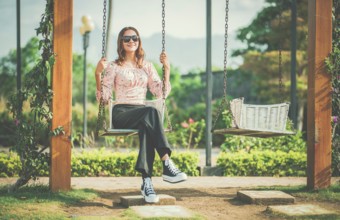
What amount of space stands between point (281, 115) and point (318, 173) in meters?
0.83

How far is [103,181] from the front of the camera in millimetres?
7512

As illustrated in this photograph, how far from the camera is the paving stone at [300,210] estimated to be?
16.1 ft

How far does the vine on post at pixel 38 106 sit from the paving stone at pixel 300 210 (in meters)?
2.45

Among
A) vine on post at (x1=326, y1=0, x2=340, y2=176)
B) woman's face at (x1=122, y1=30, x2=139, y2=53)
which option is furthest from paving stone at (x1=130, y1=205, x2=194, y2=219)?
vine on post at (x1=326, y1=0, x2=340, y2=176)

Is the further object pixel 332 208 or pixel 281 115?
pixel 281 115

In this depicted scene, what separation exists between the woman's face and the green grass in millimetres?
1679

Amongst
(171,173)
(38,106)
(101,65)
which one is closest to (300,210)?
(171,173)

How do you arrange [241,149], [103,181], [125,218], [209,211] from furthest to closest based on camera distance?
[241,149], [103,181], [209,211], [125,218]

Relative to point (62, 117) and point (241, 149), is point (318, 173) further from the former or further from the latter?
point (241, 149)

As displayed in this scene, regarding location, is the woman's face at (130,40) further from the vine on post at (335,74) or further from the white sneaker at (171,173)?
the vine on post at (335,74)

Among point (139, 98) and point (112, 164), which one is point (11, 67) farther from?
point (139, 98)

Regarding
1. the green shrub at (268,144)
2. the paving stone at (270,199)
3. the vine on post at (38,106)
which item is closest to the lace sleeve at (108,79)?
the vine on post at (38,106)

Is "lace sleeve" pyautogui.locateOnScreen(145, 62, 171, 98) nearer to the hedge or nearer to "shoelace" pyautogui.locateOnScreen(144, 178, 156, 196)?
"shoelace" pyautogui.locateOnScreen(144, 178, 156, 196)

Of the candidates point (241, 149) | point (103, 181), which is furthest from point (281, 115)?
point (241, 149)
